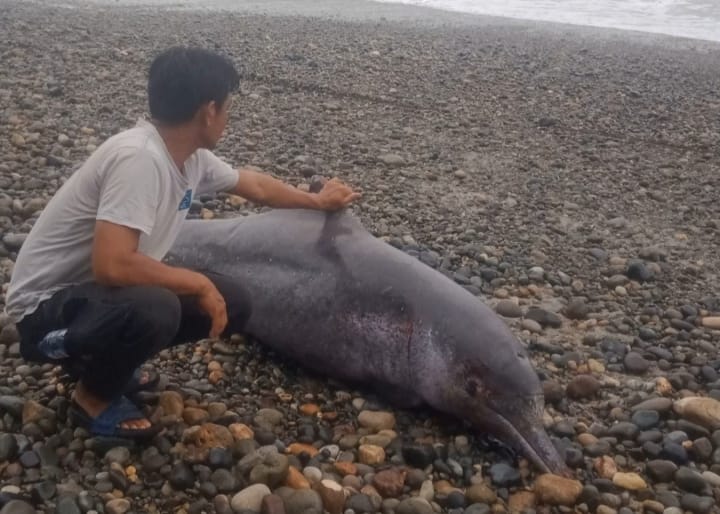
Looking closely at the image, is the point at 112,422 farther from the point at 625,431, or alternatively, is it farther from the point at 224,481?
the point at 625,431

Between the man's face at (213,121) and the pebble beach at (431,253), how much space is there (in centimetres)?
130

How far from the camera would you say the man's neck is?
355 centimetres

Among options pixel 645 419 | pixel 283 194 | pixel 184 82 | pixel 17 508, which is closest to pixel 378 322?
pixel 283 194

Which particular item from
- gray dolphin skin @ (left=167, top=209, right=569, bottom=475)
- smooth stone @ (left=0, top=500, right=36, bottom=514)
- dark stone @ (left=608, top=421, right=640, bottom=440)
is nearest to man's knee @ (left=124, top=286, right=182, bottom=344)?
smooth stone @ (left=0, top=500, right=36, bottom=514)

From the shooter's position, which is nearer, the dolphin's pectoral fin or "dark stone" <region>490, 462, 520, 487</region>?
"dark stone" <region>490, 462, 520, 487</region>

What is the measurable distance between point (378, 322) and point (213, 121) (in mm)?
1438

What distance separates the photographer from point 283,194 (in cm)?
461

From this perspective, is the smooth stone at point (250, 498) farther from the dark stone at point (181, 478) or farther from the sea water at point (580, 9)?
the sea water at point (580, 9)

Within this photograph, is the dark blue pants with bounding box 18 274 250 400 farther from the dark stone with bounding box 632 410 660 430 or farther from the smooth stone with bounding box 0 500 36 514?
the dark stone with bounding box 632 410 660 430

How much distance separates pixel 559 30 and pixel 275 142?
14.4 metres

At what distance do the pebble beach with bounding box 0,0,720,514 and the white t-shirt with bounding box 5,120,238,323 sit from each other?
0.64 meters

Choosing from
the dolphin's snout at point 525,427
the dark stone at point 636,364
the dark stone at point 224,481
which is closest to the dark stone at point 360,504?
the dark stone at point 224,481

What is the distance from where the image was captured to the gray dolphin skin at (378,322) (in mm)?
4125

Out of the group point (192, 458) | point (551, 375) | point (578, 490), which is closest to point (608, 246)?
point (551, 375)
